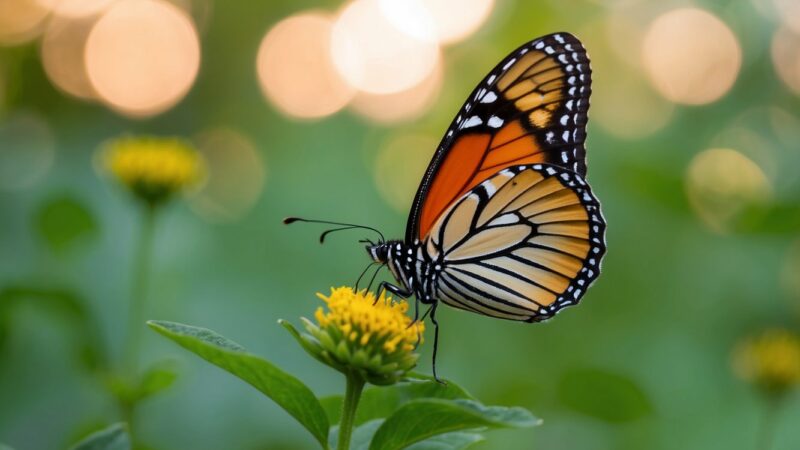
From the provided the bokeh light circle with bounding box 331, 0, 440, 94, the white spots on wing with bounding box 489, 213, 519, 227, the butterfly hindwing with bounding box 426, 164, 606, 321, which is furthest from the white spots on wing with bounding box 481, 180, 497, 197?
the bokeh light circle with bounding box 331, 0, 440, 94

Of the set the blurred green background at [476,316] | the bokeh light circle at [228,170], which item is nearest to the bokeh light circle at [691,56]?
the blurred green background at [476,316]

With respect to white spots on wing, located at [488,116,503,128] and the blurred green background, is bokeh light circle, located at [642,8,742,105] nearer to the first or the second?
the blurred green background

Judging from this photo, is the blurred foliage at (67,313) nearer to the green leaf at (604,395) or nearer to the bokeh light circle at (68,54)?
the green leaf at (604,395)

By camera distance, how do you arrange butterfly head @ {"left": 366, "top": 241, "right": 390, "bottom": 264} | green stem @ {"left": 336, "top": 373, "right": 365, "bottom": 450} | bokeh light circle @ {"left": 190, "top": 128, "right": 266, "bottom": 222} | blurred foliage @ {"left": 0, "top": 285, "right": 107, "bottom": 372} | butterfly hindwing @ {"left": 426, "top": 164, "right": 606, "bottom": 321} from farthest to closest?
bokeh light circle @ {"left": 190, "top": 128, "right": 266, "bottom": 222} < blurred foliage @ {"left": 0, "top": 285, "right": 107, "bottom": 372} < butterfly hindwing @ {"left": 426, "top": 164, "right": 606, "bottom": 321} < butterfly head @ {"left": 366, "top": 241, "right": 390, "bottom": 264} < green stem @ {"left": 336, "top": 373, "right": 365, "bottom": 450}

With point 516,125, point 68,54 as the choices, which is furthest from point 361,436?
point 68,54

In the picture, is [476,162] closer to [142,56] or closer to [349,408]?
[349,408]

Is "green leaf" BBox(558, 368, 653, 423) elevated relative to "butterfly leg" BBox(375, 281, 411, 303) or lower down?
elevated
